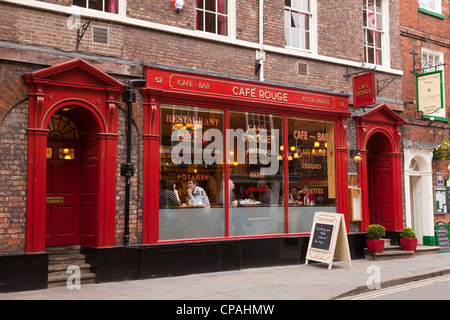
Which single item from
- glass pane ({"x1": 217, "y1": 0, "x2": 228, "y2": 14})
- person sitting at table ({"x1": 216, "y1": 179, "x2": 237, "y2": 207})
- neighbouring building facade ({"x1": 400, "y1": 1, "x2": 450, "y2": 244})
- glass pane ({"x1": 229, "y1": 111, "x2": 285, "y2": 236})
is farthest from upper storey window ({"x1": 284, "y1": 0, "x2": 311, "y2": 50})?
person sitting at table ({"x1": 216, "y1": 179, "x2": 237, "y2": 207})

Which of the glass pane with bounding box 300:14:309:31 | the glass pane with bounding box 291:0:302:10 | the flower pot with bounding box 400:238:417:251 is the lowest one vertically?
the flower pot with bounding box 400:238:417:251

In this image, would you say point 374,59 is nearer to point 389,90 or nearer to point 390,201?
point 389,90

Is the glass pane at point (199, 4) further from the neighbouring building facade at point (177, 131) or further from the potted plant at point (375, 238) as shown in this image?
the potted plant at point (375, 238)

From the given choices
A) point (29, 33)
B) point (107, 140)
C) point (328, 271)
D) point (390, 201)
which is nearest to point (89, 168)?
point (107, 140)

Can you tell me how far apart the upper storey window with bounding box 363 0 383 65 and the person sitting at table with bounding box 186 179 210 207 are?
6.59 meters

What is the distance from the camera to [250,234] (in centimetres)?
1122

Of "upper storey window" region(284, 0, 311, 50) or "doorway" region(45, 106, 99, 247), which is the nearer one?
"doorway" region(45, 106, 99, 247)

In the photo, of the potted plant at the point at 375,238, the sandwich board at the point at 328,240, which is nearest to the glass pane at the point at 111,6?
the sandwich board at the point at 328,240

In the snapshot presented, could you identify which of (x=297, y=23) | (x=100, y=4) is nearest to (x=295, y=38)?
(x=297, y=23)

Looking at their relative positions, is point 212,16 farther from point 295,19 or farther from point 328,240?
point 328,240

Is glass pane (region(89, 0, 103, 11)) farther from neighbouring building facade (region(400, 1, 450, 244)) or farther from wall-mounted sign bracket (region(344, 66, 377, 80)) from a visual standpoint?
neighbouring building facade (region(400, 1, 450, 244))

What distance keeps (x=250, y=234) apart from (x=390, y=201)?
5.03 metres

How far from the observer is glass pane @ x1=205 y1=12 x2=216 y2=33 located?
11.1 metres

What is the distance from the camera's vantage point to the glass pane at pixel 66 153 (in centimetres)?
992
